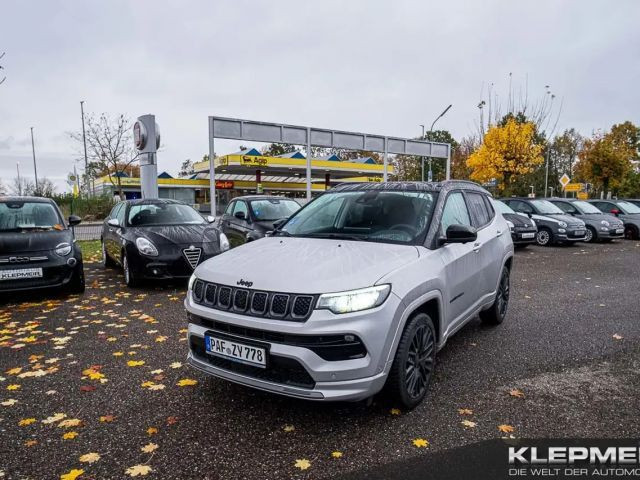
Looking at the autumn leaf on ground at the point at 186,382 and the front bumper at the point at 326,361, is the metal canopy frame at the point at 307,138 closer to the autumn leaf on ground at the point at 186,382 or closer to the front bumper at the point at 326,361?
the autumn leaf on ground at the point at 186,382

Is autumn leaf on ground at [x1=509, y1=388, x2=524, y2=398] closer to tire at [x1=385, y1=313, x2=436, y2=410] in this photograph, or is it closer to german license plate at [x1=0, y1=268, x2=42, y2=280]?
tire at [x1=385, y1=313, x2=436, y2=410]

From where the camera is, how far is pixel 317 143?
23.2 meters

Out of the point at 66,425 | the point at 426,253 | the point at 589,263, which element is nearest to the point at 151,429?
the point at 66,425

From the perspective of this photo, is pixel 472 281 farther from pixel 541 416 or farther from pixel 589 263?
pixel 589 263

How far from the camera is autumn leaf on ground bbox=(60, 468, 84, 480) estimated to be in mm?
2621

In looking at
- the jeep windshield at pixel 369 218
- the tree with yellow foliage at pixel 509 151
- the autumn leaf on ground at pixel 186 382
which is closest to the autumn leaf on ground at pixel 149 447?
the autumn leaf on ground at pixel 186 382

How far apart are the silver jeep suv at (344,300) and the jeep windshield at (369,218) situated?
13mm

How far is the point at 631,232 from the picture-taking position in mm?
17984

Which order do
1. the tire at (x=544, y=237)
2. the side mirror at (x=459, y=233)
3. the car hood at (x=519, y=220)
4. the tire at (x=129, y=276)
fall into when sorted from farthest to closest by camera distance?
the tire at (x=544, y=237)
the car hood at (x=519, y=220)
the tire at (x=129, y=276)
the side mirror at (x=459, y=233)

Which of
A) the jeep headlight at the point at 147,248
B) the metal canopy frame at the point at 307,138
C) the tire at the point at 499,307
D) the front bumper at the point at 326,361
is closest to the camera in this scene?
the front bumper at the point at 326,361

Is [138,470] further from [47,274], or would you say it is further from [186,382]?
[47,274]

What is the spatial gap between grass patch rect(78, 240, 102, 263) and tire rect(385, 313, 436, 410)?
10.5 m

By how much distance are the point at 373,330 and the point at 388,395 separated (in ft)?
2.25

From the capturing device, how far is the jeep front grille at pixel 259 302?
9.29 feet
